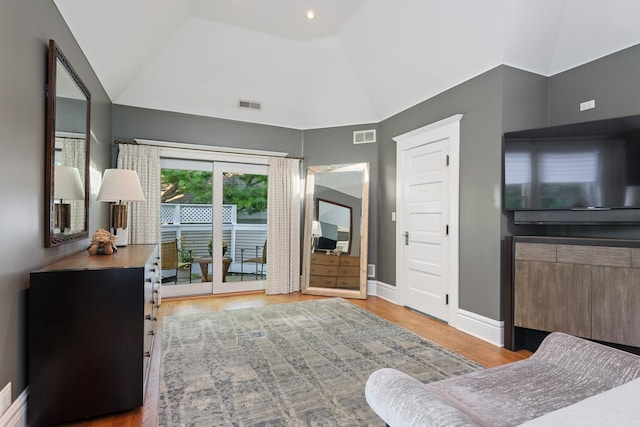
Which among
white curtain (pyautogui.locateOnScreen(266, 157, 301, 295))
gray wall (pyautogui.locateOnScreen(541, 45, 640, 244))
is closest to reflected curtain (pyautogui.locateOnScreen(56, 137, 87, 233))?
white curtain (pyautogui.locateOnScreen(266, 157, 301, 295))

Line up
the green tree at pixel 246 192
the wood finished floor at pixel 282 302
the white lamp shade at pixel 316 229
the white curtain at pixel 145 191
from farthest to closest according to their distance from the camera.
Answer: the white lamp shade at pixel 316 229, the green tree at pixel 246 192, the white curtain at pixel 145 191, the wood finished floor at pixel 282 302

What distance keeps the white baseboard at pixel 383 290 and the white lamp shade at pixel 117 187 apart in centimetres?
342

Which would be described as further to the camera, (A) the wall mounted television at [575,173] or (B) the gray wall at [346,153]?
(B) the gray wall at [346,153]

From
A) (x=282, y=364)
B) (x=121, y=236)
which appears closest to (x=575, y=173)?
(x=282, y=364)

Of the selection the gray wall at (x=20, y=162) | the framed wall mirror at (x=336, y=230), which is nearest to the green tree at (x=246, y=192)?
the framed wall mirror at (x=336, y=230)

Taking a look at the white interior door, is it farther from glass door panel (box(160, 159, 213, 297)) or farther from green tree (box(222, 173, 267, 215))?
glass door panel (box(160, 159, 213, 297))

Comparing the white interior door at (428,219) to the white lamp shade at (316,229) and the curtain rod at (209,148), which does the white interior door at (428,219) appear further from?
the curtain rod at (209,148)

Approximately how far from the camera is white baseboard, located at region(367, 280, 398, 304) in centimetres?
461

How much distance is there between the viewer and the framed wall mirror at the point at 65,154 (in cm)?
203

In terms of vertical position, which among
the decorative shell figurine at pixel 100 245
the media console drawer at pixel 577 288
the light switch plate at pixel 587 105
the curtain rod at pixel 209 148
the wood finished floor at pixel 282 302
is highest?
the light switch plate at pixel 587 105

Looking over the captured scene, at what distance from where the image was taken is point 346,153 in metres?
5.17

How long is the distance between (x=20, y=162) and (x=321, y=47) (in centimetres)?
368

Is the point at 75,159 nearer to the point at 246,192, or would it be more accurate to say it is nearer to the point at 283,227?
the point at 246,192

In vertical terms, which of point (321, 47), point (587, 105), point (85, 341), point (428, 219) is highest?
point (321, 47)
